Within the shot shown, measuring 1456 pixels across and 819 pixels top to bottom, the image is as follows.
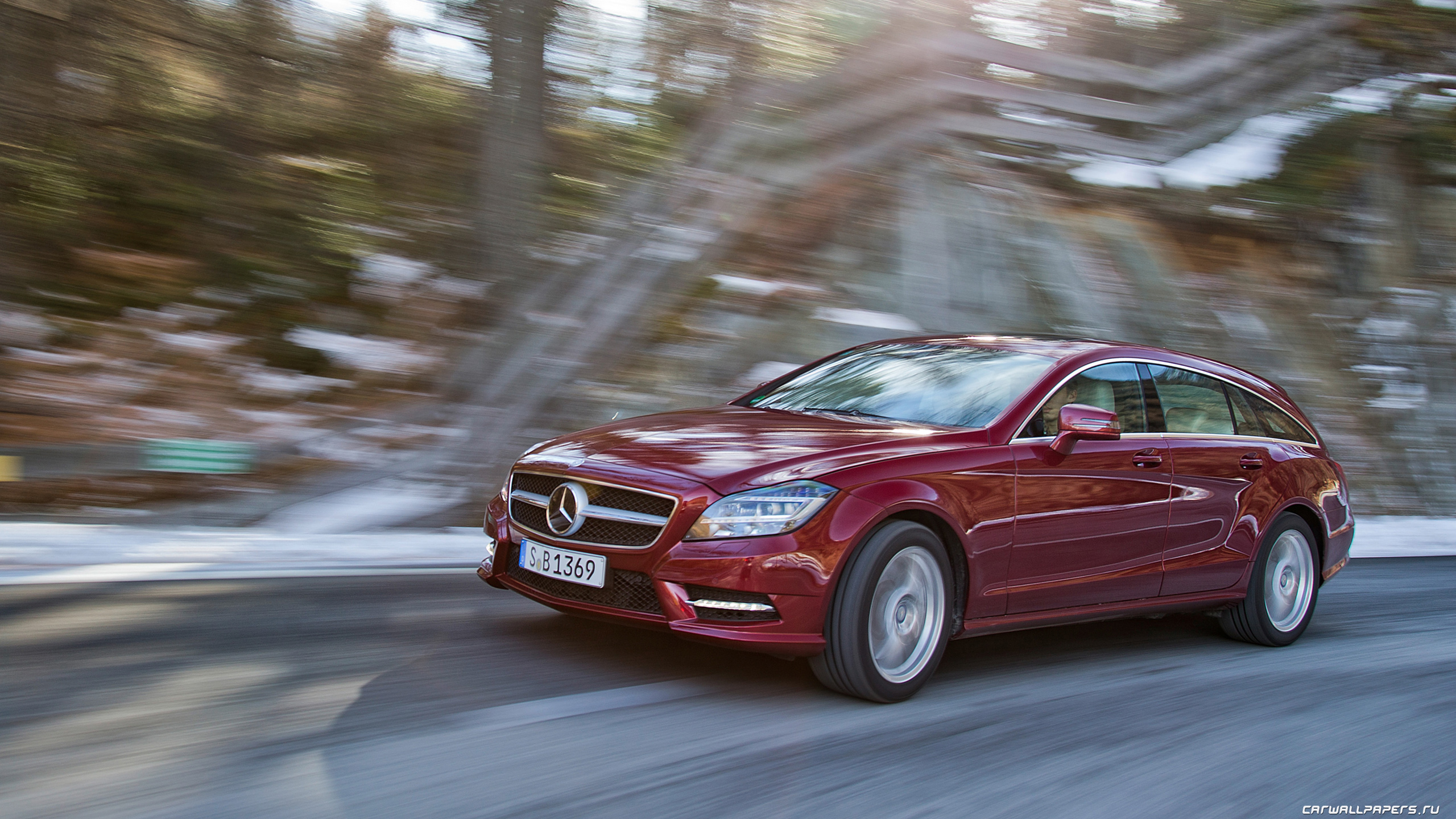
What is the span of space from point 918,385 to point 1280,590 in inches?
98.8

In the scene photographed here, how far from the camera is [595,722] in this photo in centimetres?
395

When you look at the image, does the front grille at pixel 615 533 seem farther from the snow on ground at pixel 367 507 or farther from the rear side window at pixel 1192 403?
the snow on ground at pixel 367 507

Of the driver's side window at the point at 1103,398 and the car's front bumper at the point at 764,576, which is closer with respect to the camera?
the car's front bumper at the point at 764,576

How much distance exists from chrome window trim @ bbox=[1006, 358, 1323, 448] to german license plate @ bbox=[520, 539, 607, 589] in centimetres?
172

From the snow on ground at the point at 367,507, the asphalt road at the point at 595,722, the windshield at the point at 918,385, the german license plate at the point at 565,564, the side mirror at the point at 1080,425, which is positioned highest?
the windshield at the point at 918,385

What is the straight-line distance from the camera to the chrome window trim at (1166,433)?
5.01 meters

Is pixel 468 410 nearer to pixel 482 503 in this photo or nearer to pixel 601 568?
pixel 482 503

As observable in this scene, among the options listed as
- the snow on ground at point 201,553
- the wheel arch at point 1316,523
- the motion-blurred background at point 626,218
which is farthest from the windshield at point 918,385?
the motion-blurred background at point 626,218

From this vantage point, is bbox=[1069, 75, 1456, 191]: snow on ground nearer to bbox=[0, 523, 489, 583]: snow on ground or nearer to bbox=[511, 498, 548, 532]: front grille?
bbox=[0, 523, 489, 583]: snow on ground

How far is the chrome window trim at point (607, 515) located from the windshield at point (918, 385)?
1242 mm

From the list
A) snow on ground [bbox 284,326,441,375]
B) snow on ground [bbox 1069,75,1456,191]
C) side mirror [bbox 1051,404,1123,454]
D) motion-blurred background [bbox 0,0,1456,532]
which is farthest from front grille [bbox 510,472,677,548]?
snow on ground [bbox 1069,75,1456,191]

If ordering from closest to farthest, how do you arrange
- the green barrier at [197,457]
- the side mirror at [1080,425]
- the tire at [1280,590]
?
1. the side mirror at [1080,425]
2. the tire at [1280,590]
3. the green barrier at [197,457]

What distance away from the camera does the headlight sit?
13.7ft

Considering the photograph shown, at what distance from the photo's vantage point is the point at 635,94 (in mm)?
14156
